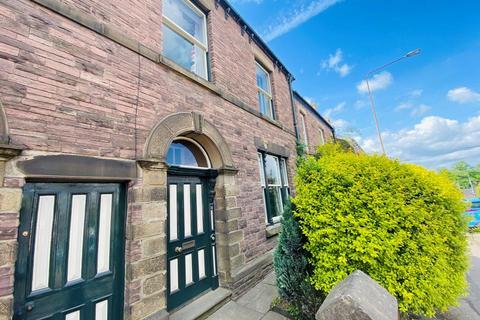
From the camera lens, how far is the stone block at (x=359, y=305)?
1389 millimetres

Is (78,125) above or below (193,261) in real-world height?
above

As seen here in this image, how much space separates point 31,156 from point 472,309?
663 cm

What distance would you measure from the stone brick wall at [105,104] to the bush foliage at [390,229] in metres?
1.91

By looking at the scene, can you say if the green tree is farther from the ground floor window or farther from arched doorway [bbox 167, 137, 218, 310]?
arched doorway [bbox 167, 137, 218, 310]

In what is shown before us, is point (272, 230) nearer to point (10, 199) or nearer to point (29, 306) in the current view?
point (29, 306)

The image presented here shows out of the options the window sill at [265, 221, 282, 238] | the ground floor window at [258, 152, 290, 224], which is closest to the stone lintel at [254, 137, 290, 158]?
the ground floor window at [258, 152, 290, 224]

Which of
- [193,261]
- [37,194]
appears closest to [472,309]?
[193,261]

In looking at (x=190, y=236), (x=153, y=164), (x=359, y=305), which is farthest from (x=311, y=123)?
(x=359, y=305)

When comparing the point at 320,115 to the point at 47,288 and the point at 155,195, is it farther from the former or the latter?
the point at 47,288

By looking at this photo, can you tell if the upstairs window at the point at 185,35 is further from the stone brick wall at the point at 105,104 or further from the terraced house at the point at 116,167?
the stone brick wall at the point at 105,104

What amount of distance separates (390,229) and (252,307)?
266 cm

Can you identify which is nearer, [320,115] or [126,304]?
[126,304]

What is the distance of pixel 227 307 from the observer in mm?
3691

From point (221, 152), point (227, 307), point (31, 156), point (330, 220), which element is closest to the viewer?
point (31, 156)
